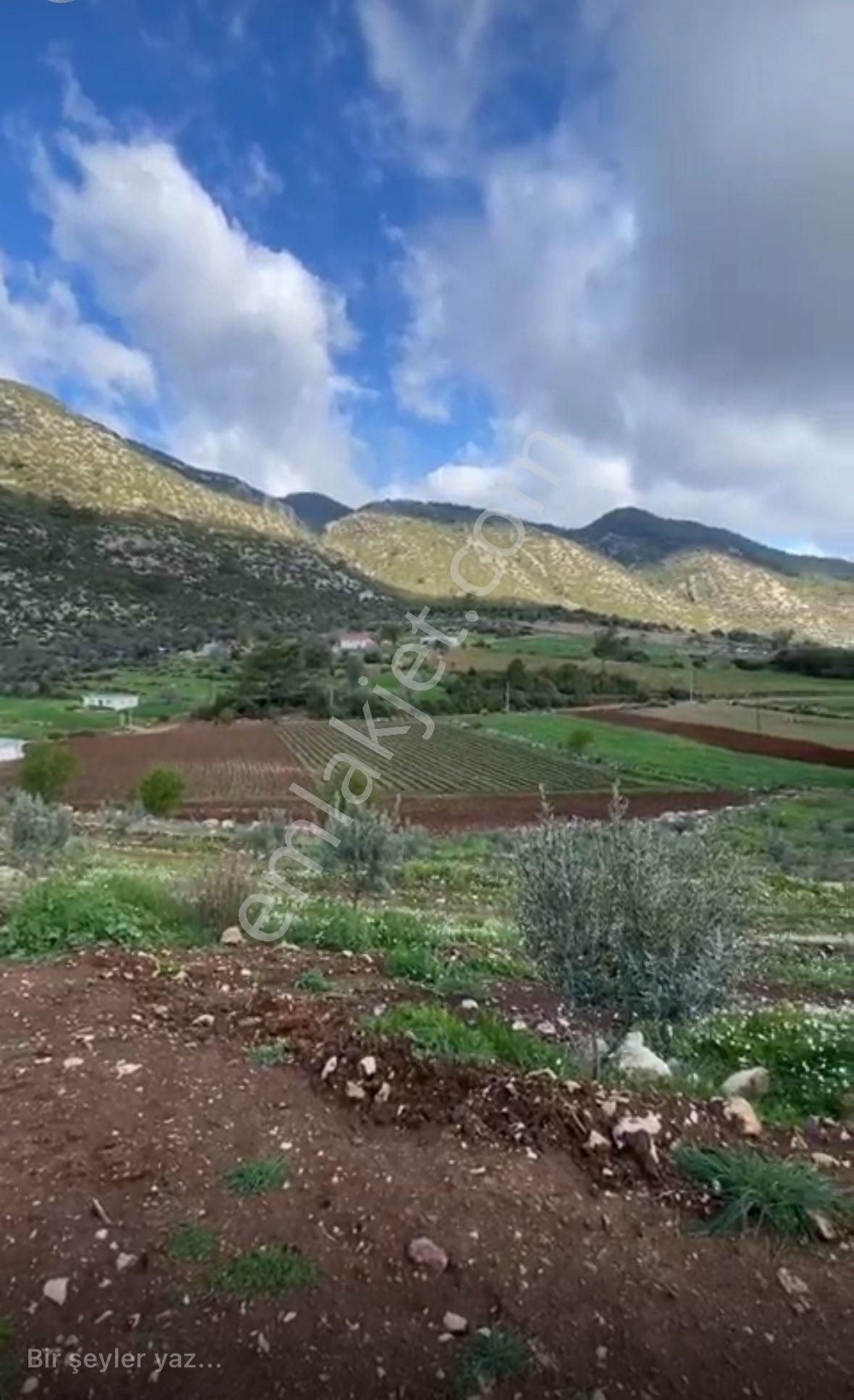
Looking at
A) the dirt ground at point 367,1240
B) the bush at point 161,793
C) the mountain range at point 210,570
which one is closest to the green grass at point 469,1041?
the dirt ground at point 367,1240

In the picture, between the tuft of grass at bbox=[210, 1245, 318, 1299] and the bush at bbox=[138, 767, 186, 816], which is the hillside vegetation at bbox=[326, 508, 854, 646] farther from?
the tuft of grass at bbox=[210, 1245, 318, 1299]

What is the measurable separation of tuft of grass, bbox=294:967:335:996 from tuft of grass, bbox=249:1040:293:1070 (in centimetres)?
126

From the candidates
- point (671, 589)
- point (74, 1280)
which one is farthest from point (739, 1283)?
point (671, 589)

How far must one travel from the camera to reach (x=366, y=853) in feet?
55.1

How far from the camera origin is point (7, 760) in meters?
55.6

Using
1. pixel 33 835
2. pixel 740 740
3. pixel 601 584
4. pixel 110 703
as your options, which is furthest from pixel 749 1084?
pixel 601 584

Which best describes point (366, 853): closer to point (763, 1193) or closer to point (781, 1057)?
point (781, 1057)

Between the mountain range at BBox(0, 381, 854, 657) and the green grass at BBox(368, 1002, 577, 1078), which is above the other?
the mountain range at BBox(0, 381, 854, 657)

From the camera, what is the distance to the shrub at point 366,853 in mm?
16734

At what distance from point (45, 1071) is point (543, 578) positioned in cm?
16219

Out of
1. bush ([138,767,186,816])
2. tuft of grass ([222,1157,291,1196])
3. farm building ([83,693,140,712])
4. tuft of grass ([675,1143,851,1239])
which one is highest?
tuft of grass ([222,1157,291,1196])

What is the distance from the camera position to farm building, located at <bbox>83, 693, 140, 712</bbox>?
76000 millimetres

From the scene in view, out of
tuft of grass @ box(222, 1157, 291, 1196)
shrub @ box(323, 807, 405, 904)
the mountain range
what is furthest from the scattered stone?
the mountain range

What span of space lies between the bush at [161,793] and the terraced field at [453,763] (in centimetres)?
1041
